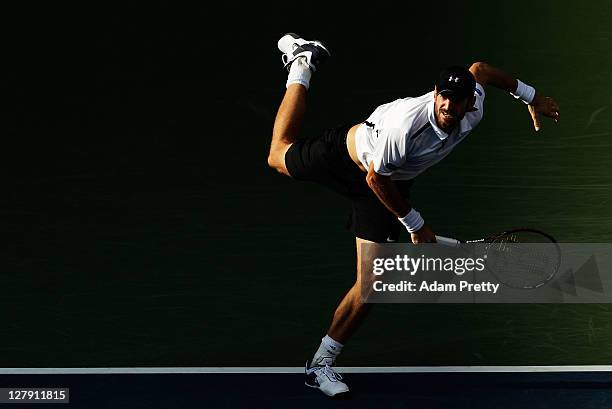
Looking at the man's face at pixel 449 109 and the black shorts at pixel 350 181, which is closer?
the man's face at pixel 449 109

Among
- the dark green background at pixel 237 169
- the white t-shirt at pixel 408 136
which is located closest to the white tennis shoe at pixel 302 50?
the dark green background at pixel 237 169

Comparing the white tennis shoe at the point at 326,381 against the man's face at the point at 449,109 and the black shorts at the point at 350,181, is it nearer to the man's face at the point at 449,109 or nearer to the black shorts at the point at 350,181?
the black shorts at the point at 350,181

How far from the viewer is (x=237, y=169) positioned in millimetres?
7680

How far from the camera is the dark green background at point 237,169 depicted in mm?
7324

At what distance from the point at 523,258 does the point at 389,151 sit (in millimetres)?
1398

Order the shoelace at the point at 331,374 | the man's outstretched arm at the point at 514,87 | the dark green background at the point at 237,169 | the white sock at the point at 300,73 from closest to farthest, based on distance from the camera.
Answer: the man's outstretched arm at the point at 514,87
the shoelace at the point at 331,374
the white sock at the point at 300,73
the dark green background at the point at 237,169

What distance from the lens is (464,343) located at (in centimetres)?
718

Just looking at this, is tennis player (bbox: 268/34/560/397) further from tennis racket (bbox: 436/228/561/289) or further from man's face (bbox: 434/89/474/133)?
tennis racket (bbox: 436/228/561/289)

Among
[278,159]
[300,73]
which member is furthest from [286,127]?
[300,73]

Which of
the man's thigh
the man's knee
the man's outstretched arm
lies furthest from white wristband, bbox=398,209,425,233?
the man's knee

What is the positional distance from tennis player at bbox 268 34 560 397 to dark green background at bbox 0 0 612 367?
0.55m

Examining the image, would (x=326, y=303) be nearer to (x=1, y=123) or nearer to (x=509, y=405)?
(x=509, y=405)

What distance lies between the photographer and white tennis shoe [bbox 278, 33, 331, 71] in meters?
7.14

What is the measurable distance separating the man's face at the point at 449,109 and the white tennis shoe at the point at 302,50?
1.25 m
